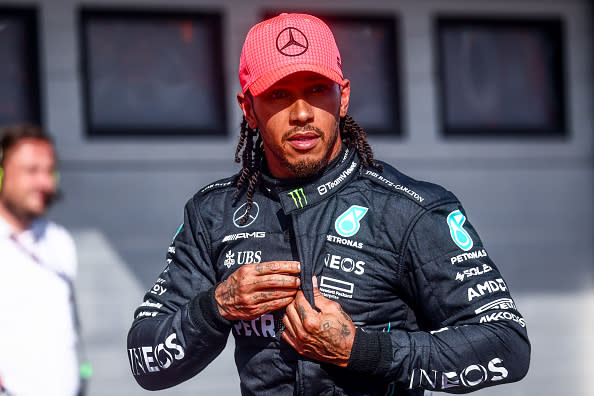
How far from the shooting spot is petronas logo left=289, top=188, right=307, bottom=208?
8.74 ft

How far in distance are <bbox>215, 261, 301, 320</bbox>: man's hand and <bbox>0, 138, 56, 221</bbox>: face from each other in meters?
2.54

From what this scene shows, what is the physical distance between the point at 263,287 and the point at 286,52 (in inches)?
28.9

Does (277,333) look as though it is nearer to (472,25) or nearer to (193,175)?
(193,175)

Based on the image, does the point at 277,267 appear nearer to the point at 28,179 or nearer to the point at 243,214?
the point at 243,214

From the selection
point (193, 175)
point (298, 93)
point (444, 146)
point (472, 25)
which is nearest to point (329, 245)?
point (298, 93)

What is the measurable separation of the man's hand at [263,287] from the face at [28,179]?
254cm

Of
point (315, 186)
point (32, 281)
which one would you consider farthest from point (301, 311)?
point (32, 281)

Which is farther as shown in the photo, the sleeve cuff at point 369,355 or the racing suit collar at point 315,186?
the racing suit collar at point 315,186

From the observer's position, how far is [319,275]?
257 centimetres

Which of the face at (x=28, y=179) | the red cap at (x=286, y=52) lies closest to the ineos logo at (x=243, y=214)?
the red cap at (x=286, y=52)

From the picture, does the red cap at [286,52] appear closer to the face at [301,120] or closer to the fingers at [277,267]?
the face at [301,120]

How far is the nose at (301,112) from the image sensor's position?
8.58 ft

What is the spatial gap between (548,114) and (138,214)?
366 centimetres

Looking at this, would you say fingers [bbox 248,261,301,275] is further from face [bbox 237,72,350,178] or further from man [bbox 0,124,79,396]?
man [bbox 0,124,79,396]
